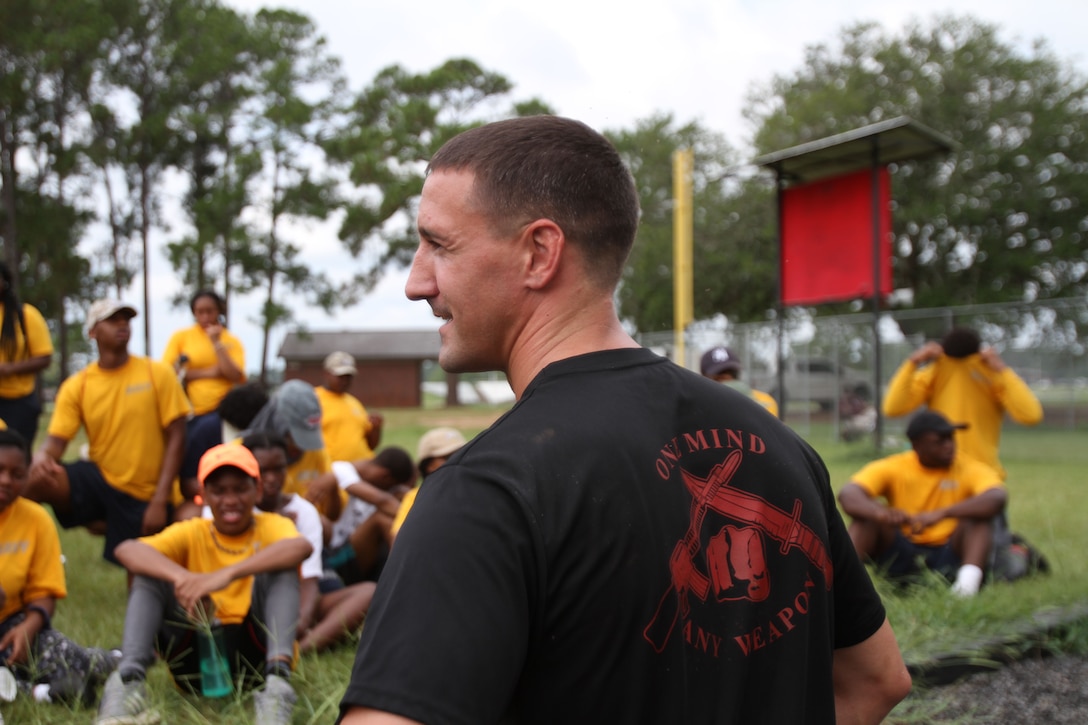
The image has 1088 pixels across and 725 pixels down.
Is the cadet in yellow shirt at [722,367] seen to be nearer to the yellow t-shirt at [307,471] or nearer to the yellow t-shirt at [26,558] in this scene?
the yellow t-shirt at [307,471]

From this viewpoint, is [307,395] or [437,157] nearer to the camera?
[437,157]

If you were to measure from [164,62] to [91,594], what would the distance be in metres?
28.2

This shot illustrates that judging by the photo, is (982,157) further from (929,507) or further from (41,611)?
(41,611)

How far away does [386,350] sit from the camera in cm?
4941

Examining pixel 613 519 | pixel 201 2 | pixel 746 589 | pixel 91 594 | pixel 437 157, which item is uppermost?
pixel 201 2

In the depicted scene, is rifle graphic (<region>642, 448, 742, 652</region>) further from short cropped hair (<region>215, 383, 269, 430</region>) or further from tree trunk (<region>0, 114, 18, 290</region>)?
tree trunk (<region>0, 114, 18, 290</region>)

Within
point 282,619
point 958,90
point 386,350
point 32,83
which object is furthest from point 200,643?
point 386,350

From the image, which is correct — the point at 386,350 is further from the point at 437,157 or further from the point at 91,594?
the point at 437,157

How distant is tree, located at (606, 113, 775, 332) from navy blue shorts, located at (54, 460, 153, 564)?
81.8ft

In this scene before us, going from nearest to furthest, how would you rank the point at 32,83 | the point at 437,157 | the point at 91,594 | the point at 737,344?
the point at 437,157, the point at 91,594, the point at 737,344, the point at 32,83

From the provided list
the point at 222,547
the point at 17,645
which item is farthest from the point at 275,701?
the point at 17,645

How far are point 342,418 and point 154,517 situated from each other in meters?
1.93

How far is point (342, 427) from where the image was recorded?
7.47 m

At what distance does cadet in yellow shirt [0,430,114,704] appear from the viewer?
4.15m
